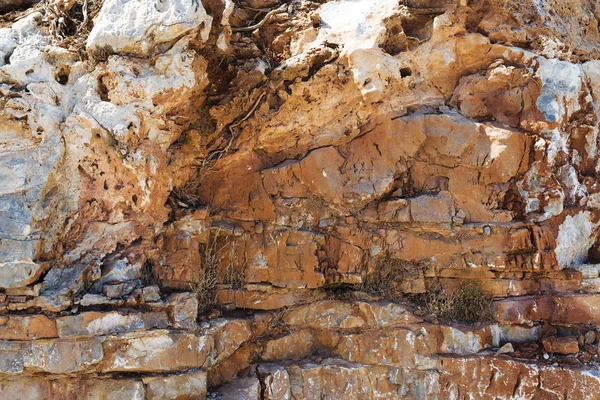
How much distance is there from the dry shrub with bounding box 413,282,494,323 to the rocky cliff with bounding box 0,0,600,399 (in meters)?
0.02

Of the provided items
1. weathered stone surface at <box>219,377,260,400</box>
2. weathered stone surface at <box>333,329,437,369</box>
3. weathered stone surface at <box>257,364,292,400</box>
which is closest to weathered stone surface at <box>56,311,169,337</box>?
weathered stone surface at <box>219,377,260,400</box>

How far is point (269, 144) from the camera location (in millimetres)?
5195

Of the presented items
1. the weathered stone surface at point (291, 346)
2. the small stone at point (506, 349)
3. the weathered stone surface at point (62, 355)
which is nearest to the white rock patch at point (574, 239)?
the small stone at point (506, 349)

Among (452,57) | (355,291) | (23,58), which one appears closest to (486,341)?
(355,291)

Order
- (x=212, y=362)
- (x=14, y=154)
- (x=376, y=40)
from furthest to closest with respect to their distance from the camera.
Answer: (x=376, y=40) → (x=212, y=362) → (x=14, y=154)

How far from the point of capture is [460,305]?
200 inches

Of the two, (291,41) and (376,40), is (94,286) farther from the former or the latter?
(376,40)

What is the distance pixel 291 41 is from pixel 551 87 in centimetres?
238

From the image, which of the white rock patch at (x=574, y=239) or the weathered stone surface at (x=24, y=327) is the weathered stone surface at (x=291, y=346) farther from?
the white rock patch at (x=574, y=239)

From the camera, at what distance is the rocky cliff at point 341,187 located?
4.48m

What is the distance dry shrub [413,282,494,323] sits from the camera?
5039mm

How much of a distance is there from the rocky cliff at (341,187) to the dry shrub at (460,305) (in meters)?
0.02

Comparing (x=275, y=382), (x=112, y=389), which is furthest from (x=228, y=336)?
(x=112, y=389)

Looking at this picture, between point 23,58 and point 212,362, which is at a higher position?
point 23,58
